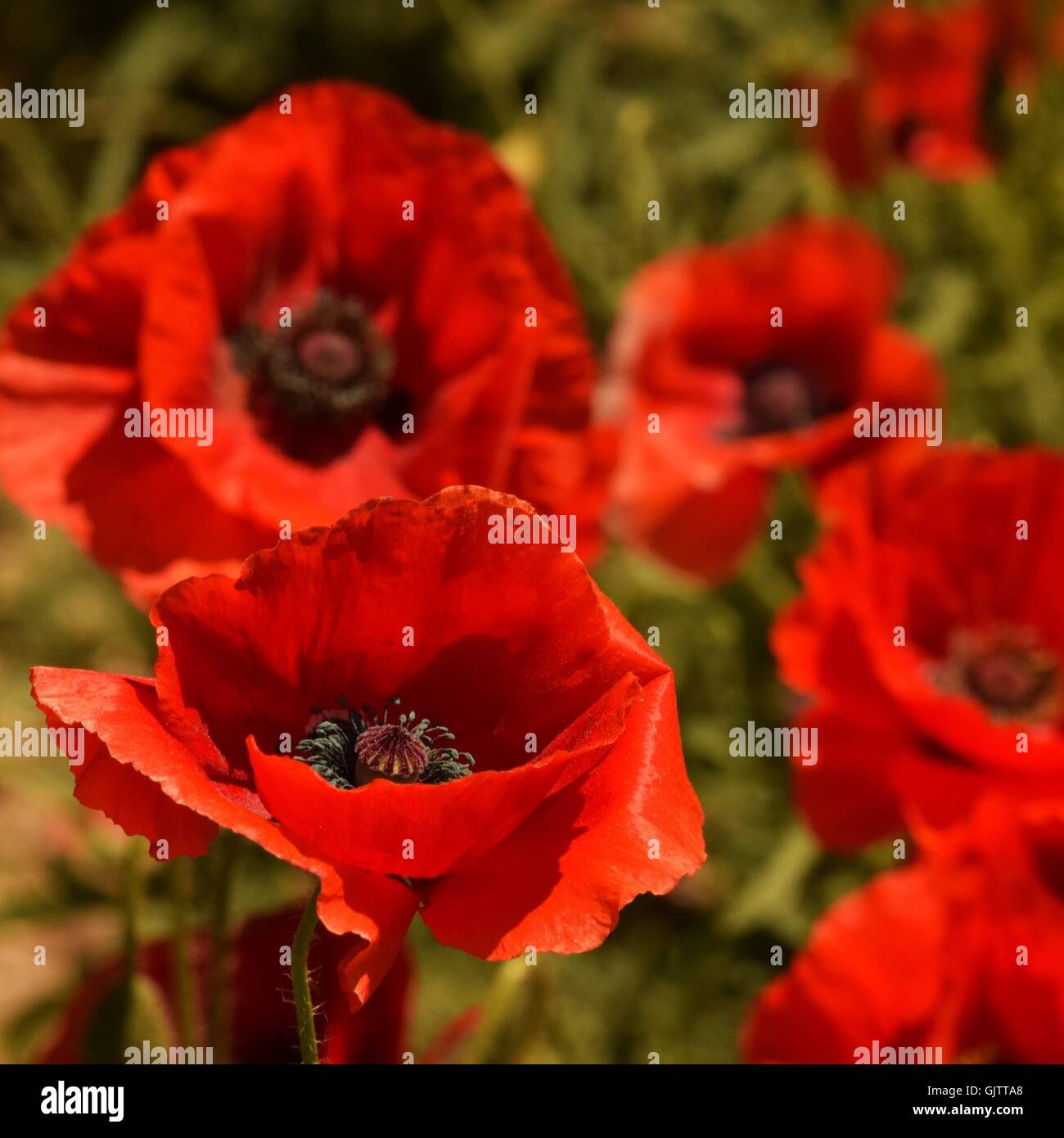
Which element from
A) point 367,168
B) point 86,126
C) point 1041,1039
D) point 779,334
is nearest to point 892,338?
point 779,334

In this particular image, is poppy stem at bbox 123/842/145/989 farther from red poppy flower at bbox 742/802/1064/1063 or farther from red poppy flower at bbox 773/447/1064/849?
red poppy flower at bbox 773/447/1064/849

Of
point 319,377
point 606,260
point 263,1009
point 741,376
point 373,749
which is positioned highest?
point 606,260

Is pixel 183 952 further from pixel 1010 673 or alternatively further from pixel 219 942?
pixel 1010 673

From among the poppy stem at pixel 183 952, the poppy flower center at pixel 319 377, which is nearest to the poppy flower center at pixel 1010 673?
the poppy flower center at pixel 319 377

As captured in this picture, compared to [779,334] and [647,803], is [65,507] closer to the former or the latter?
[647,803]

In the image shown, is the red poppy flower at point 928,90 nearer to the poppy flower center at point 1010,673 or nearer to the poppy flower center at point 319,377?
the poppy flower center at point 1010,673

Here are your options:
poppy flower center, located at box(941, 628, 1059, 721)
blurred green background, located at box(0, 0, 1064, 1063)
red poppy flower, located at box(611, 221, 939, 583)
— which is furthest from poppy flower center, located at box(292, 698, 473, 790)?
poppy flower center, located at box(941, 628, 1059, 721)

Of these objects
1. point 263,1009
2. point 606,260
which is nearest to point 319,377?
point 263,1009

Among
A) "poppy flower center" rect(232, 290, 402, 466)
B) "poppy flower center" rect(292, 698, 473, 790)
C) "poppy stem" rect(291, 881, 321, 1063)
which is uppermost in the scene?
"poppy flower center" rect(232, 290, 402, 466)
